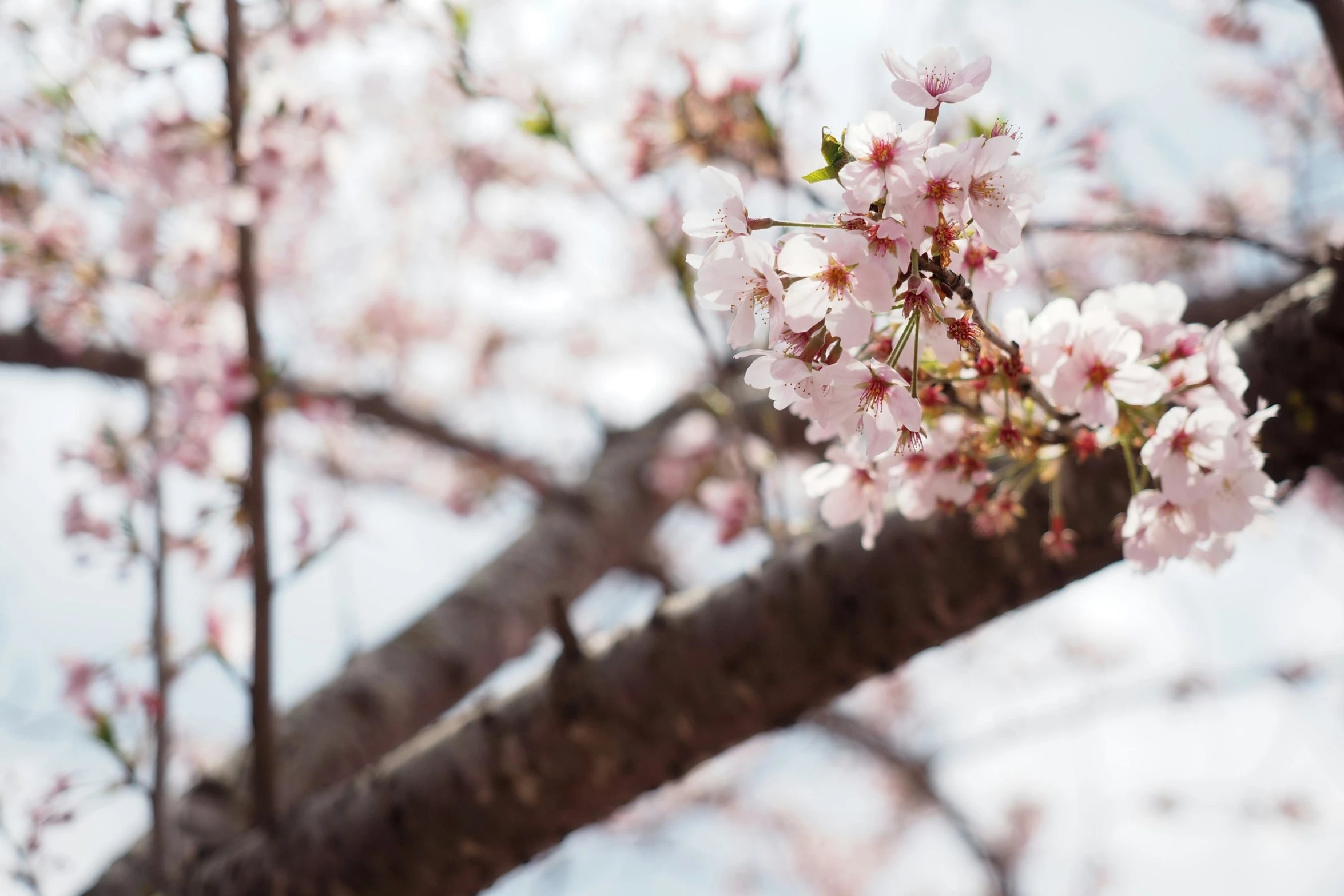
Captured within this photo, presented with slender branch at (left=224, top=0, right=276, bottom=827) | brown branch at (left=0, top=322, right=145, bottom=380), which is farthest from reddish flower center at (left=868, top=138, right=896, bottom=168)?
brown branch at (left=0, top=322, right=145, bottom=380)

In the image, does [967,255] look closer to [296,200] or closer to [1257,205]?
[296,200]

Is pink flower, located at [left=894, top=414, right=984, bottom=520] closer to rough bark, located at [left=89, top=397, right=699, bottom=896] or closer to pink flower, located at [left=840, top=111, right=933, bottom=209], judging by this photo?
pink flower, located at [left=840, top=111, right=933, bottom=209]

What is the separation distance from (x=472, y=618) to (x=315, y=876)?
3.35ft

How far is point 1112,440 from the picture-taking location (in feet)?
2.53

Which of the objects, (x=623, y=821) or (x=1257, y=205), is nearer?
(x=1257, y=205)

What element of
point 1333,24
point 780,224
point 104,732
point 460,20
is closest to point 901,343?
point 780,224

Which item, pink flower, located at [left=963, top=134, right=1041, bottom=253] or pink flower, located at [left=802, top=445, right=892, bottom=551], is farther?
pink flower, located at [left=802, top=445, right=892, bottom=551]

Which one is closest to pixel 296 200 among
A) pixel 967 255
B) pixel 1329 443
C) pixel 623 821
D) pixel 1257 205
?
pixel 967 255

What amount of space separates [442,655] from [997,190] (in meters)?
2.02

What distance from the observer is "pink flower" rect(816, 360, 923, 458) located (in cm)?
62

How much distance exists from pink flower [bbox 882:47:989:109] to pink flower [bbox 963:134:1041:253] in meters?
0.04

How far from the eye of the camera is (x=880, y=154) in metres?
0.57

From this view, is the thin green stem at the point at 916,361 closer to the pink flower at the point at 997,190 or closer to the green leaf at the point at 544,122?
the pink flower at the point at 997,190

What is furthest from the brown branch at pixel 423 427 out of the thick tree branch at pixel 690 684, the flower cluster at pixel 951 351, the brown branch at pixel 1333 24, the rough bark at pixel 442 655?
A: the brown branch at pixel 1333 24
